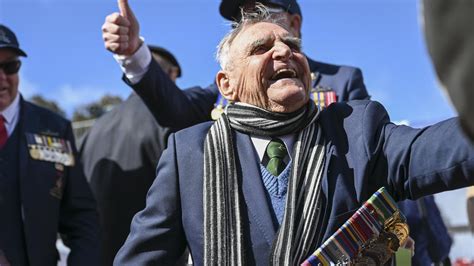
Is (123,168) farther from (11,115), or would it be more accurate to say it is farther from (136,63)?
(136,63)

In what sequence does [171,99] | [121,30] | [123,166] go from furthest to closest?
[123,166]
[171,99]
[121,30]

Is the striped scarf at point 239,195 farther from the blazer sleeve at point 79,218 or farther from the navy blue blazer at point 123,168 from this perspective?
the navy blue blazer at point 123,168

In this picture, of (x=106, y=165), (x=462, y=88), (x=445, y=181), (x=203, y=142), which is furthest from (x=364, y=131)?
(x=106, y=165)

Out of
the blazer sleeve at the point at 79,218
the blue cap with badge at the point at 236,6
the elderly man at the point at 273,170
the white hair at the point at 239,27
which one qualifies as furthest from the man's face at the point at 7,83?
the elderly man at the point at 273,170

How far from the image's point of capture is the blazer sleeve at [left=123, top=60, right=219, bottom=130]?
4.09m

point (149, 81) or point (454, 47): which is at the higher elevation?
point (454, 47)

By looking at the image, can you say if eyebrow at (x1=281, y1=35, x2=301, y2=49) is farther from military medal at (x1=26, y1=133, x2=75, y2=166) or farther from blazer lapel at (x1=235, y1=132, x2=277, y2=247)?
military medal at (x1=26, y1=133, x2=75, y2=166)

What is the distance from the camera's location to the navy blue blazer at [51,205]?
4234 millimetres

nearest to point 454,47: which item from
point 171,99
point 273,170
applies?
point 273,170

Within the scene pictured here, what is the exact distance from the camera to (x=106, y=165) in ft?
17.7

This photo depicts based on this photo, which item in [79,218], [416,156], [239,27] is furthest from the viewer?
[79,218]

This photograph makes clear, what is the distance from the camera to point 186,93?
14.3 feet

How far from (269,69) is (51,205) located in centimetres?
215

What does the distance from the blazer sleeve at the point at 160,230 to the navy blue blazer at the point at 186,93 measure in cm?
148
